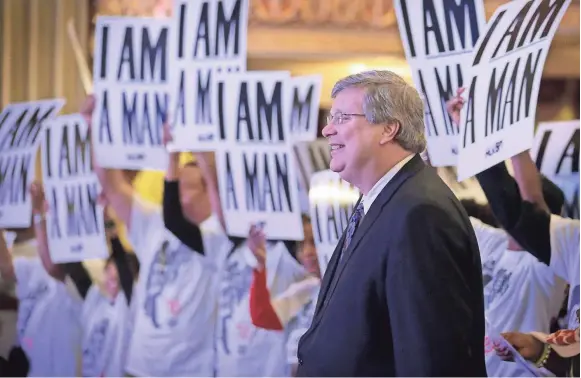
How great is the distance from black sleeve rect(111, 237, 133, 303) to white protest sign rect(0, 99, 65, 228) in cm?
41

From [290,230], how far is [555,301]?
1.02m

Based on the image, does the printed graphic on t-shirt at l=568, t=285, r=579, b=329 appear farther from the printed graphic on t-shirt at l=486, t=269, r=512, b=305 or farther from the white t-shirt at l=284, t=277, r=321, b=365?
the white t-shirt at l=284, t=277, r=321, b=365

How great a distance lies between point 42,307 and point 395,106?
7.13ft

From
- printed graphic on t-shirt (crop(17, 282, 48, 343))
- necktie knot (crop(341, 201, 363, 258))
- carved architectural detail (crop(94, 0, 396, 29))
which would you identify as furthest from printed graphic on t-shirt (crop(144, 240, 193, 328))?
necktie knot (crop(341, 201, 363, 258))

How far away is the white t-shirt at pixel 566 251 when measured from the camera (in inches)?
104

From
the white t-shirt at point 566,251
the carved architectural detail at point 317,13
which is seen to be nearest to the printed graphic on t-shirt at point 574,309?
the white t-shirt at point 566,251

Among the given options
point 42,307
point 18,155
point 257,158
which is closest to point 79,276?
point 42,307

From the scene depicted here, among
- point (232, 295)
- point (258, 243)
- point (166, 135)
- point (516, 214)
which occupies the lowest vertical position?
point (232, 295)

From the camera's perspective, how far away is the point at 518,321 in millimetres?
2684

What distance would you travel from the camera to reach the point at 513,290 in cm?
268

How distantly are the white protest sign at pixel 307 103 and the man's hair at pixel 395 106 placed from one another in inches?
52.4

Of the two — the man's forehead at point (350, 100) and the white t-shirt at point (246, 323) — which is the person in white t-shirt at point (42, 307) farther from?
the man's forehead at point (350, 100)

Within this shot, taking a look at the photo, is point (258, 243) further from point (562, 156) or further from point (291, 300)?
point (562, 156)

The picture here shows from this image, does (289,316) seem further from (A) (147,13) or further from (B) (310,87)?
(A) (147,13)
